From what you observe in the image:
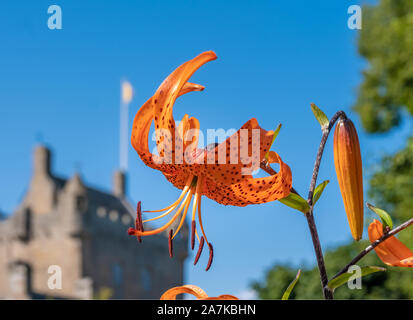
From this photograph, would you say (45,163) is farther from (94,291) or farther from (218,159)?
(218,159)

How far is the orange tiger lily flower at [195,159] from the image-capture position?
37 centimetres

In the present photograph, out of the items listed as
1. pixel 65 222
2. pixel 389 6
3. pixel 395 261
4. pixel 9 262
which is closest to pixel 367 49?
pixel 389 6

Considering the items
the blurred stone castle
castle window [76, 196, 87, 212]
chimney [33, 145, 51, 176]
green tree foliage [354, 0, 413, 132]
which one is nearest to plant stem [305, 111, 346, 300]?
green tree foliage [354, 0, 413, 132]

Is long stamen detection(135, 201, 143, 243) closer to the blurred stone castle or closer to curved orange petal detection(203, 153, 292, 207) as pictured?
curved orange petal detection(203, 153, 292, 207)

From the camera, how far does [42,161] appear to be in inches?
630

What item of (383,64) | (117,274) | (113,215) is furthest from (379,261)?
(117,274)

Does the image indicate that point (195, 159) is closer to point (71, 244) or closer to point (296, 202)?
point (296, 202)

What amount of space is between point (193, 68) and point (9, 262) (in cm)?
1521

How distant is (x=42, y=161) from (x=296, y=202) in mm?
16097

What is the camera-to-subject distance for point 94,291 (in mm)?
14773

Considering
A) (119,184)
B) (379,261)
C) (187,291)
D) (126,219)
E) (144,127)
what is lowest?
(187,291)

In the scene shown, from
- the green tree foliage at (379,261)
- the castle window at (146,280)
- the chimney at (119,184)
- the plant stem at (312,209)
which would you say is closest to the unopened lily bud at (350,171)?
the plant stem at (312,209)
